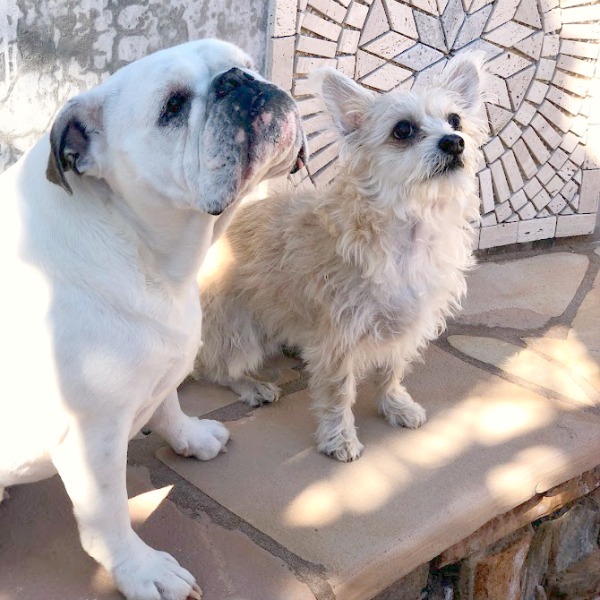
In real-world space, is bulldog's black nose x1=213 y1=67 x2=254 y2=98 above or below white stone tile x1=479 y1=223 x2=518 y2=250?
above

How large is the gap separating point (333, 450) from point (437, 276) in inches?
26.8

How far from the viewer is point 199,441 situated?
8.22ft

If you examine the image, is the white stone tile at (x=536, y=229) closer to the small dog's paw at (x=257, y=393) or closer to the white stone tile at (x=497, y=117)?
the white stone tile at (x=497, y=117)

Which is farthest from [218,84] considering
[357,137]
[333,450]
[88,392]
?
[333,450]

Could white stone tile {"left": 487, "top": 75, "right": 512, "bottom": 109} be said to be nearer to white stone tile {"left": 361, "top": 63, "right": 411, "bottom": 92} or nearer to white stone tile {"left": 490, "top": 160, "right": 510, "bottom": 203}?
white stone tile {"left": 490, "top": 160, "right": 510, "bottom": 203}

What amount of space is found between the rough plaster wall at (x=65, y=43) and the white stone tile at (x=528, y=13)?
4.97ft

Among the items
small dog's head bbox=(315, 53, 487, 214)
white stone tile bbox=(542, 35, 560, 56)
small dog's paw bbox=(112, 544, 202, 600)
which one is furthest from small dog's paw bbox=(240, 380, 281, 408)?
white stone tile bbox=(542, 35, 560, 56)

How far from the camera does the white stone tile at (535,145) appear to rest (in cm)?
402

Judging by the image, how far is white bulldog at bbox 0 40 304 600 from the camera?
5.75 feet

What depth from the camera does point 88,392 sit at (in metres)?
1.80

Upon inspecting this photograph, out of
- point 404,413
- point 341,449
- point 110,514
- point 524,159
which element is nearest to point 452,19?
point 524,159

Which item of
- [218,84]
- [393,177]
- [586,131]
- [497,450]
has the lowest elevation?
[497,450]

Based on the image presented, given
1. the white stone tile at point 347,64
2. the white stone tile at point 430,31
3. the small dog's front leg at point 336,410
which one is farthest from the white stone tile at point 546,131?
the small dog's front leg at point 336,410

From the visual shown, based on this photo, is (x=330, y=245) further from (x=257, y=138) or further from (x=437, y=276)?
(x=257, y=138)
